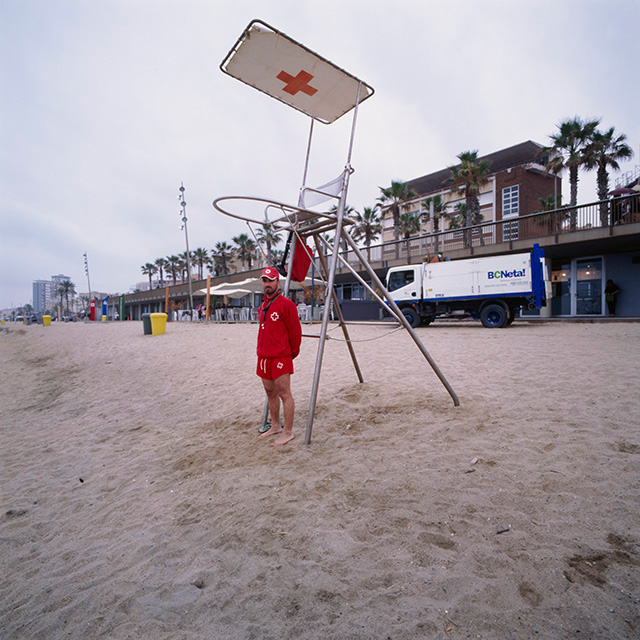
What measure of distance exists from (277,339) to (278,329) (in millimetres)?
92

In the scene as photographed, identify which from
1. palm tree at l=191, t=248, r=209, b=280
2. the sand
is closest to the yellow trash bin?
the sand

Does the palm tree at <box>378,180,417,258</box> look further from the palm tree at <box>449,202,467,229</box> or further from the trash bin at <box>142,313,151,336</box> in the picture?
the trash bin at <box>142,313,151,336</box>

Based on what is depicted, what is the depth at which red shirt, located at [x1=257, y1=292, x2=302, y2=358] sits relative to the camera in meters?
3.28

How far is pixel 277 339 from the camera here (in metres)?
3.29

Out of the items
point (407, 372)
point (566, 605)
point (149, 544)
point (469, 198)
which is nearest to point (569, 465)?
point (566, 605)

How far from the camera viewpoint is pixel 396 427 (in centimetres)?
367

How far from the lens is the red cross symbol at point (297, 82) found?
3.41m

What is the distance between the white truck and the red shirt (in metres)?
12.6

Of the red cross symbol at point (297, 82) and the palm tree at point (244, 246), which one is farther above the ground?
the palm tree at point (244, 246)

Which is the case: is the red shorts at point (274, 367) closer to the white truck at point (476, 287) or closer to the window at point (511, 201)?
the white truck at point (476, 287)

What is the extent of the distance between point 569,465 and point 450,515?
1131mm

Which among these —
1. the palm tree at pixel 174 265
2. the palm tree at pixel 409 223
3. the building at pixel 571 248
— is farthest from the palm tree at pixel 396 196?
the palm tree at pixel 174 265

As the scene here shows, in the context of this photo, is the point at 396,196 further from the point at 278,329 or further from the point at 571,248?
the point at 278,329

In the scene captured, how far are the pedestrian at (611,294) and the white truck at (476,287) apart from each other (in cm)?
526
